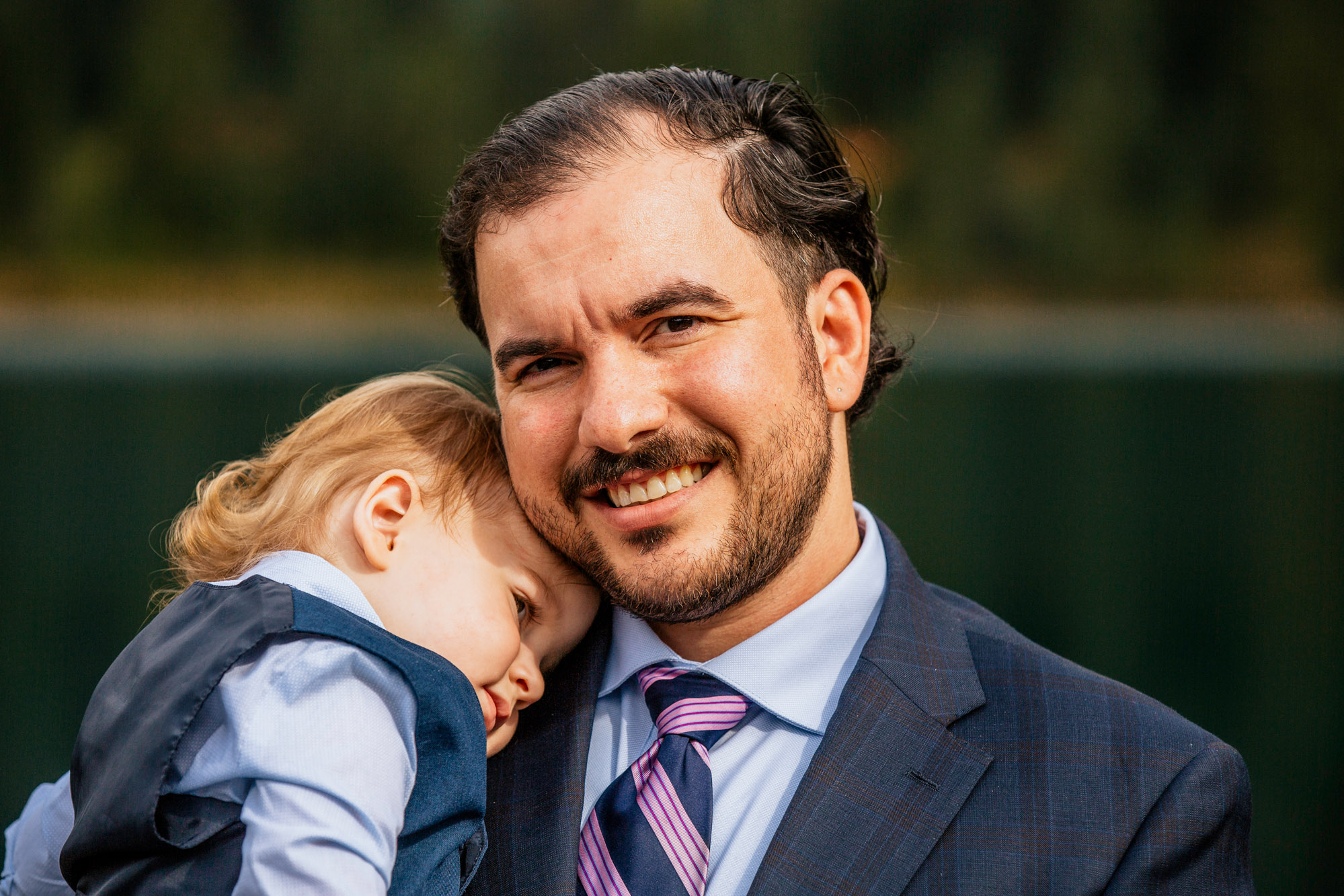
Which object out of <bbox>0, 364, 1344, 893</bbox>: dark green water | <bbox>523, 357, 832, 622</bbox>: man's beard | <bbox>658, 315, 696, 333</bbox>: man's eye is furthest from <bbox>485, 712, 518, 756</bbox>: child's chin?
<bbox>0, 364, 1344, 893</bbox>: dark green water

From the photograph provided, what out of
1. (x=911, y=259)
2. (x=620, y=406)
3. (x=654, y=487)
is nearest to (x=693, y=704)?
(x=654, y=487)

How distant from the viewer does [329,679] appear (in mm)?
1486

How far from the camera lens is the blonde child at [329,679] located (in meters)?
1.41

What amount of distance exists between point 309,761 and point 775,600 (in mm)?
751

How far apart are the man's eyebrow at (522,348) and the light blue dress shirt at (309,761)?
472mm

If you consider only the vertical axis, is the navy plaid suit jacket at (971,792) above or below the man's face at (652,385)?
below

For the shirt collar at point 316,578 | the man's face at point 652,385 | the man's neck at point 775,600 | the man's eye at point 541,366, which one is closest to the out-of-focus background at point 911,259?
the man's neck at point 775,600

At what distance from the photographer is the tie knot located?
1.77 meters

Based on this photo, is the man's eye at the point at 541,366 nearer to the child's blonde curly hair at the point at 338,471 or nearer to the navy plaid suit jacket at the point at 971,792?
the child's blonde curly hair at the point at 338,471

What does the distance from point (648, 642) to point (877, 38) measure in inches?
1683

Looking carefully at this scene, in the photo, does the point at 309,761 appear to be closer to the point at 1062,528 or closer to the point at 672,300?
the point at 672,300

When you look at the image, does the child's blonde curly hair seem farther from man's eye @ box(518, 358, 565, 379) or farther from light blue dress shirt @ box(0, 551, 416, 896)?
light blue dress shirt @ box(0, 551, 416, 896)

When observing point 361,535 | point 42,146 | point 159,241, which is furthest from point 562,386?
point 42,146

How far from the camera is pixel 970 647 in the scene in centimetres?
184
